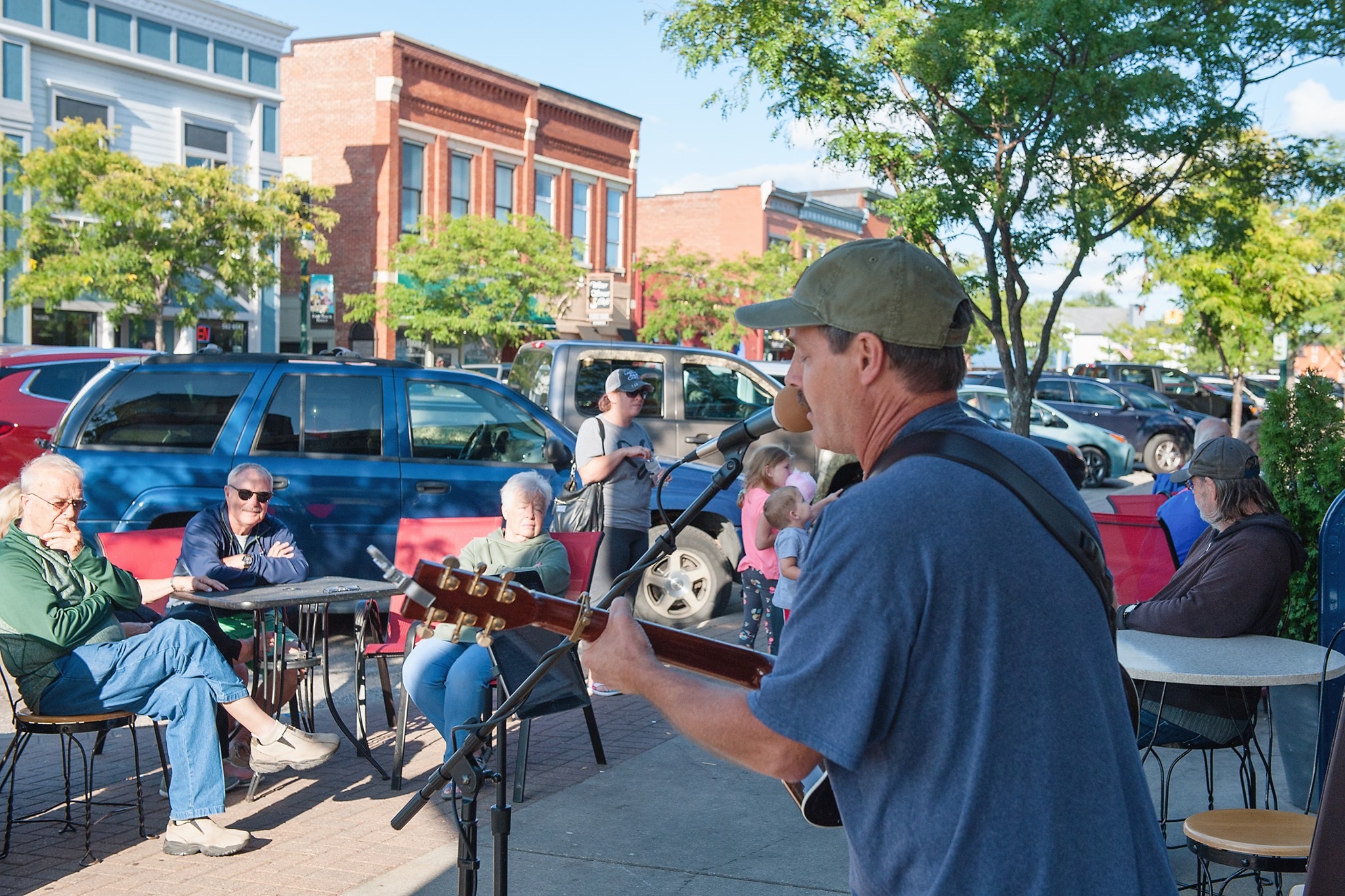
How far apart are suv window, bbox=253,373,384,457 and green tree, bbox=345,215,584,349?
20.6 m

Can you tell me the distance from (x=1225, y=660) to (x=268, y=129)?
29917 mm

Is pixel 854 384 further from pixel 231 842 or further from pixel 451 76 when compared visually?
pixel 451 76

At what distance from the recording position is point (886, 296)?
1.85m

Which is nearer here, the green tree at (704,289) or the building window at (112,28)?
the building window at (112,28)

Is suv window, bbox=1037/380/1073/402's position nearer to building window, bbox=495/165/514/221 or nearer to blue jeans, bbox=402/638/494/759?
building window, bbox=495/165/514/221

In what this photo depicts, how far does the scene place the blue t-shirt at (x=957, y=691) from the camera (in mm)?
1654

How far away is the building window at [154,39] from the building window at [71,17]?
1.29m

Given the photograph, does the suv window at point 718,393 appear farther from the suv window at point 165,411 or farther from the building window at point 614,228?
the building window at point 614,228

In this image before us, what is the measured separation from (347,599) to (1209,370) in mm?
66252

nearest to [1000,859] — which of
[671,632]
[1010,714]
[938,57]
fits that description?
[1010,714]

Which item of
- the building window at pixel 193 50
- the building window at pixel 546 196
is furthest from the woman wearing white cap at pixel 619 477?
the building window at pixel 546 196

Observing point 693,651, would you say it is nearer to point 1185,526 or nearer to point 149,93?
point 1185,526

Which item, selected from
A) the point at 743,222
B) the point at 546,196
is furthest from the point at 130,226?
the point at 743,222

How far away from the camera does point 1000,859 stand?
1652 millimetres
